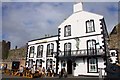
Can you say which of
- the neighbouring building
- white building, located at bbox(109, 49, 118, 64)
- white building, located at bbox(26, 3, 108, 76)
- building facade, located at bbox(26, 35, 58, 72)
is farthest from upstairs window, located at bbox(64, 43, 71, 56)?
the neighbouring building

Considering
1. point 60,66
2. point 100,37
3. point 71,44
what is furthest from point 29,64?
point 100,37

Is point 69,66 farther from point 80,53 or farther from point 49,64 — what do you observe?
point 49,64

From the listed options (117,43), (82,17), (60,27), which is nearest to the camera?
(82,17)

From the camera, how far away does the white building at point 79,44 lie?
2314 cm

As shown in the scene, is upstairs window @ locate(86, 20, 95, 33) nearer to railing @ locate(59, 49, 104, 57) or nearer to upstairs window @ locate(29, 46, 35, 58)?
railing @ locate(59, 49, 104, 57)

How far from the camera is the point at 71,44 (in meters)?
26.1

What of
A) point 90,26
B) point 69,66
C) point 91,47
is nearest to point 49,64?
point 69,66

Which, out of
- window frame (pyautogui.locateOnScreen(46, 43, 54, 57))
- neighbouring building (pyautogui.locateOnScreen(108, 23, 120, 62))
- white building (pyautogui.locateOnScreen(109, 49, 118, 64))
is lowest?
white building (pyautogui.locateOnScreen(109, 49, 118, 64))

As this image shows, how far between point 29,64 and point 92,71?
12.8 metres

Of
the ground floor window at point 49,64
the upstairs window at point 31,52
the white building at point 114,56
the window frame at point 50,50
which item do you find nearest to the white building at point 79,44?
the window frame at point 50,50

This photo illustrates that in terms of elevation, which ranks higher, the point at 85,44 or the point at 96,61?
the point at 85,44

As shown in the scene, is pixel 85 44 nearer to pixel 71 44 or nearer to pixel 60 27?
pixel 71 44

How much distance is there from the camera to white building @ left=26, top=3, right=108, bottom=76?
2314 centimetres

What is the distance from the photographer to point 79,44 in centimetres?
2523
